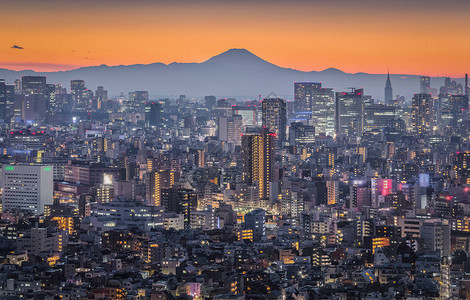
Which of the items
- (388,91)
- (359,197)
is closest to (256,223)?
(359,197)

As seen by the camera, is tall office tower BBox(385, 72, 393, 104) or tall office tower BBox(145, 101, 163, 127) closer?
tall office tower BBox(145, 101, 163, 127)

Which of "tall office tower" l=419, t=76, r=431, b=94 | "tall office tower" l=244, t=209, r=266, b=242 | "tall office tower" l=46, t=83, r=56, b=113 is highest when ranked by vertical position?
"tall office tower" l=419, t=76, r=431, b=94

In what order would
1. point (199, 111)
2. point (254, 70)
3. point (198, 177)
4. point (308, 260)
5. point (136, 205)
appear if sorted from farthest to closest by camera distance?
point (254, 70) < point (199, 111) < point (198, 177) < point (136, 205) < point (308, 260)

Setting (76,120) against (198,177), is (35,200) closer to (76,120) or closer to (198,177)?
(198,177)

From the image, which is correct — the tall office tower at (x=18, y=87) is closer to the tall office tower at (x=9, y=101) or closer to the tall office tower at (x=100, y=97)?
the tall office tower at (x=9, y=101)

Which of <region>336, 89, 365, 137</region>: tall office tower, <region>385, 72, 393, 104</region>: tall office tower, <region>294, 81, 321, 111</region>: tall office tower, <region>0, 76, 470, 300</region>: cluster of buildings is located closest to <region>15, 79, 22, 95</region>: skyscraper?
<region>0, 76, 470, 300</region>: cluster of buildings

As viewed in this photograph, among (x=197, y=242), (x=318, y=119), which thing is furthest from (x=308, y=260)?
(x=318, y=119)

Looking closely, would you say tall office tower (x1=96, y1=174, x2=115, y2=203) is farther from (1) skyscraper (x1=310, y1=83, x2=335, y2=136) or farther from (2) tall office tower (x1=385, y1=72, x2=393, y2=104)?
(2) tall office tower (x1=385, y1=72, x2=393, y2=104)
